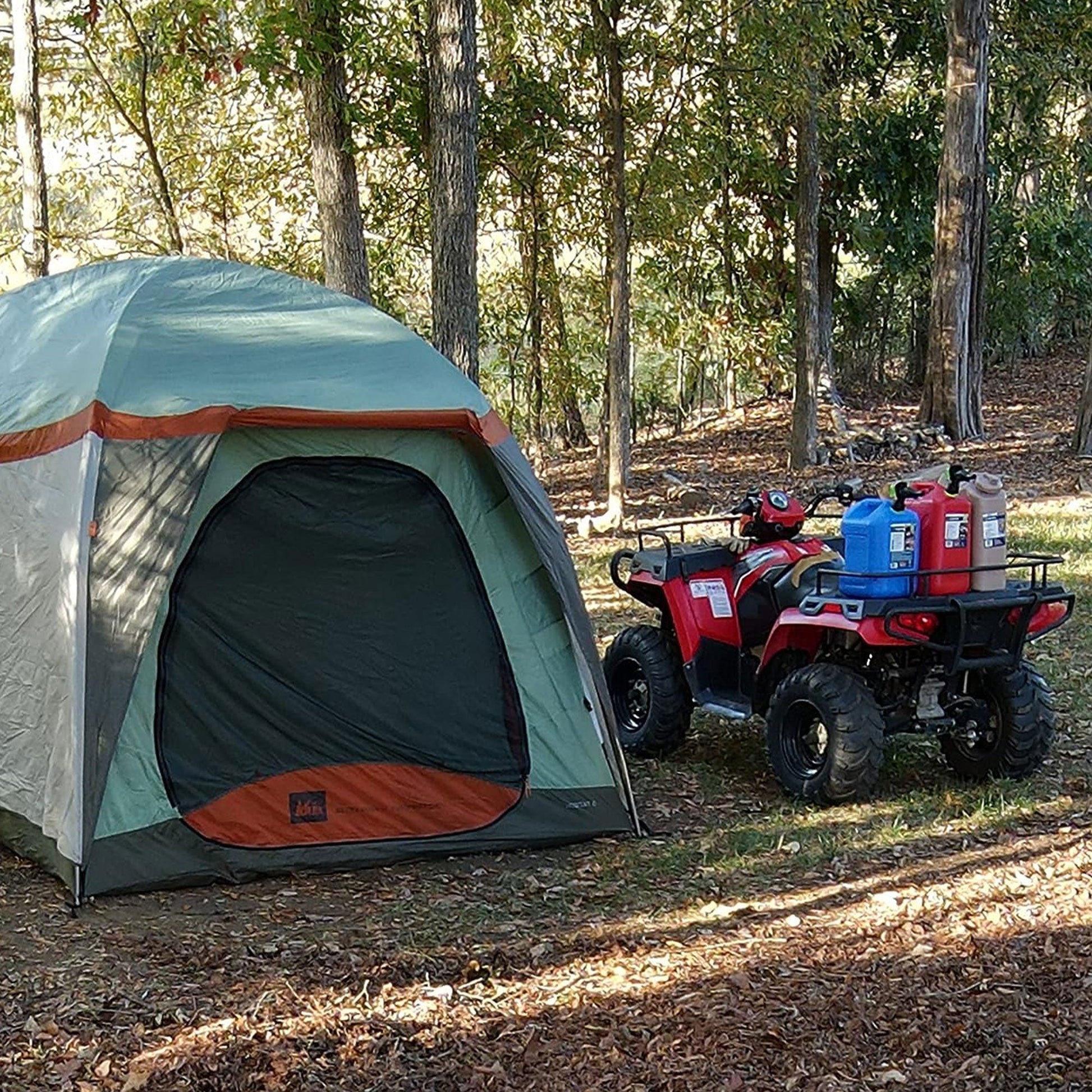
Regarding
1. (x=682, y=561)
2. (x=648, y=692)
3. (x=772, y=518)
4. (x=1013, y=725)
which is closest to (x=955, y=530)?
(x=1013, y=725)

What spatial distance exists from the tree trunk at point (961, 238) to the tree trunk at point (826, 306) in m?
1.48

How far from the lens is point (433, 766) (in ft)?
18.7

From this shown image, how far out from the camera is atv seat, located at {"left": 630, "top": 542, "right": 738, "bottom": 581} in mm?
6660

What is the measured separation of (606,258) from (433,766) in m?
10.4

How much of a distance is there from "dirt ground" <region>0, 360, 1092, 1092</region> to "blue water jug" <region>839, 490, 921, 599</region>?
2.99 feet

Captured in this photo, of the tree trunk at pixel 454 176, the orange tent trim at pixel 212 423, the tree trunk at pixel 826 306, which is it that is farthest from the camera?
the tree trunk at pixel 826 306

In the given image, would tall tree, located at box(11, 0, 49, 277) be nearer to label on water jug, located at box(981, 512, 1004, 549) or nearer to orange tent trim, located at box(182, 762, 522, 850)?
orange tent trim, located at box(182, 762, 522, 850)

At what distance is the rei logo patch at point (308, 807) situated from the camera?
17.9 ft

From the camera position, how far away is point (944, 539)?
5.70 meters

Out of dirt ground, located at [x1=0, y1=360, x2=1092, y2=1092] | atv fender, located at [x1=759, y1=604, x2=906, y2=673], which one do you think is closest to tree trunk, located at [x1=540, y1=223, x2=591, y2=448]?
atv fender, located at [x1=759, y1=604, x2=906, y2=673]

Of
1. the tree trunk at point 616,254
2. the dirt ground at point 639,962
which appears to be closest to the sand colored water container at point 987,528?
the dirt ground at point 639,962

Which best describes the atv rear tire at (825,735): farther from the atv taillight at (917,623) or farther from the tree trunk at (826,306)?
the tree trunk at (826,306)

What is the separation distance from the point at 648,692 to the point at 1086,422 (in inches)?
384

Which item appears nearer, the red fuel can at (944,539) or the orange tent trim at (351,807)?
the orange tent trim at (351,807)
